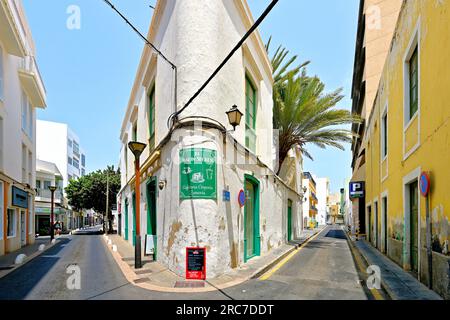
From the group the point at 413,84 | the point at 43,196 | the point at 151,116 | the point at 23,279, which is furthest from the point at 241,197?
the point at 43,196

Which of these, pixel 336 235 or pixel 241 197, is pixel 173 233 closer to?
pixel 241 197

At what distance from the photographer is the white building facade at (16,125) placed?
546 inches

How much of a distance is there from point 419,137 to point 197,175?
5.16m

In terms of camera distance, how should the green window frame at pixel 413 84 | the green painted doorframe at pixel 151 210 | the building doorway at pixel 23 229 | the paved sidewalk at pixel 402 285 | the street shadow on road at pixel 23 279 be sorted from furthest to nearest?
the building doorway at pixel 23 229
the green painted doorframe at pixel 151 210
the green window frame at pixel 413 84
the street shadow on road at pixel 23 279
the paved sidewalk at pixel 402 285

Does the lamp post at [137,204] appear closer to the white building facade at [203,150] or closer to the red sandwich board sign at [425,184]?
the white building facade at [203,150]

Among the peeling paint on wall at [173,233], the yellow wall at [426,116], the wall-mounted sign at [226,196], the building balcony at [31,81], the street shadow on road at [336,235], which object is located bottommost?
the street shadow on road at [336,235]

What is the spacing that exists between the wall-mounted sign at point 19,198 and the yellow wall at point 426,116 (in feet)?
52.7

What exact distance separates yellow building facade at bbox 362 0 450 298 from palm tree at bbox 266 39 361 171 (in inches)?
240

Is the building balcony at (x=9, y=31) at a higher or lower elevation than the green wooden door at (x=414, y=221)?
higher

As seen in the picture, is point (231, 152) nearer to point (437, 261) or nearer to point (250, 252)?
point (250, 252)

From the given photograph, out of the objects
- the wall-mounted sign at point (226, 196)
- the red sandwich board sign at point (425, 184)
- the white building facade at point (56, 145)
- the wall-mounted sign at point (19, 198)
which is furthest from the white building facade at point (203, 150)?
the white building facade at point (56, 145)

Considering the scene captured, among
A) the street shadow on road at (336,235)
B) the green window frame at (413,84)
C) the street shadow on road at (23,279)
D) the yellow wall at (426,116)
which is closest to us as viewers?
the yellow wall at (426,116)

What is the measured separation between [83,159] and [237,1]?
6294cm

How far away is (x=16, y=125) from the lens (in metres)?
16.3
